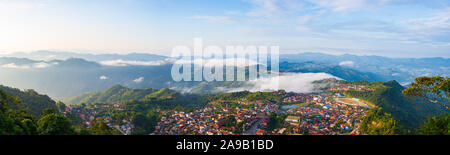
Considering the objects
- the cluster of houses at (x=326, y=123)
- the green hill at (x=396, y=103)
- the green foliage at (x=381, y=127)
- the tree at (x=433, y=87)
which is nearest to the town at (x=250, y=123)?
the cluster of houses at (x=326, y=123)

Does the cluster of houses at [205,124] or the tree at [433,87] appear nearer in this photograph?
the tree at [433,87]

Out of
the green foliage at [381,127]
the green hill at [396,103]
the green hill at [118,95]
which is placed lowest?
the green hill at [118,95]

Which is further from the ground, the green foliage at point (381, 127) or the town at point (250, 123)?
the green foliage at point (381, 127)

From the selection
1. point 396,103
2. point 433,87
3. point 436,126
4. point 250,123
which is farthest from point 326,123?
point 396,103

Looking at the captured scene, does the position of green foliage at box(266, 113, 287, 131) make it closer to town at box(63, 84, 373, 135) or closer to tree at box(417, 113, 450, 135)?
town at box(63, 84, 373, 135)

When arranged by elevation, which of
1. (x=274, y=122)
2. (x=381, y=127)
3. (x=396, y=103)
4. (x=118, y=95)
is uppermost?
(x=381, y=127)

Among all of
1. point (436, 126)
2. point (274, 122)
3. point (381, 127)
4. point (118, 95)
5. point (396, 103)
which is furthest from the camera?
point (118, 95)

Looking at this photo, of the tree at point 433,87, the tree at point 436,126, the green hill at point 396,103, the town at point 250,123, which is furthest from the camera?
the green hill at point 396,103

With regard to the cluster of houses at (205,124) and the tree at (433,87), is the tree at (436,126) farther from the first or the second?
the cluster of houses at (205,124)

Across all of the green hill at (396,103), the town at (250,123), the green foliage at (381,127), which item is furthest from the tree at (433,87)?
the green hill at (396,103)

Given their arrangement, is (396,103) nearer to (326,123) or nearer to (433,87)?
(326,123)

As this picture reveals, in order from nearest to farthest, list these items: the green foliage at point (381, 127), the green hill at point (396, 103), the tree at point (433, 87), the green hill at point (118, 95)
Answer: the tree at point (433, 87) < the green foliage at point (381, 127) < the green hill at point (396, 103) < the green hill at point (118, 95)
